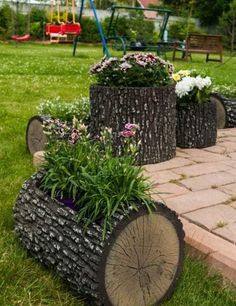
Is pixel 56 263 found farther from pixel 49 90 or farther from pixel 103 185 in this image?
pixel 49 90

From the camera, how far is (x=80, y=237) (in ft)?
7.45

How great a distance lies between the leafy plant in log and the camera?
89.3 inches

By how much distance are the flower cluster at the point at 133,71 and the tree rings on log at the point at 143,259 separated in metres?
2.08

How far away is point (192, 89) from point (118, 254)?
2.97 m

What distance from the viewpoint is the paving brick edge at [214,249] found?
2502 mm

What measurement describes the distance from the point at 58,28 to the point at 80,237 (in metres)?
15.8

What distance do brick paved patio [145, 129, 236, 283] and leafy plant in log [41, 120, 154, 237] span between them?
47 cm

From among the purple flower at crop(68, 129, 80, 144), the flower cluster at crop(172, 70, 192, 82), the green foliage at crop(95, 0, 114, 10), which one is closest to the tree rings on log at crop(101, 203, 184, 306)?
the purple flower at crop(68, 129, 80, 144)

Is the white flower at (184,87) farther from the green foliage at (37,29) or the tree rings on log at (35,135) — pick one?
the green foliage at (37,29)

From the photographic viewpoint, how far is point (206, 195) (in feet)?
11.6

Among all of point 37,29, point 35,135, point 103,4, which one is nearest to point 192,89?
point 35,135

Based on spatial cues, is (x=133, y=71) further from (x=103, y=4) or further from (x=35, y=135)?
(x=103, y=4)

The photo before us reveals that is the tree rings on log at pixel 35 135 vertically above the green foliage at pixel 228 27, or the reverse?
the tree rings on log at pixel 35 135

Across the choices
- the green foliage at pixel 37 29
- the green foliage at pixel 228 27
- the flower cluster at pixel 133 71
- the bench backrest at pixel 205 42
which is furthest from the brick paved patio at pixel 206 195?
the green foliage at pixel 37 29
